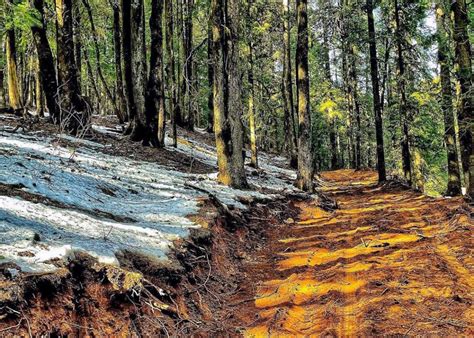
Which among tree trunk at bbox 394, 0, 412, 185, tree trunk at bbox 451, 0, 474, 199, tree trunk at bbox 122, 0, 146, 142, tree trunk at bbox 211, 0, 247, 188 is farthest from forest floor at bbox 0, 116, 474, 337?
tree trunk at bbox 394, 0, 412, 185

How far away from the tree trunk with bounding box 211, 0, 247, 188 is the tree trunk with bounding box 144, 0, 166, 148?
4046 millimetres

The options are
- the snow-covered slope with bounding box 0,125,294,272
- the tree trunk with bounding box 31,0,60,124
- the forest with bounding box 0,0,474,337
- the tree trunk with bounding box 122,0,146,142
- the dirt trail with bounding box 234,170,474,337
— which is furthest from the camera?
the tree trunk with bounding box 122,0,146,142

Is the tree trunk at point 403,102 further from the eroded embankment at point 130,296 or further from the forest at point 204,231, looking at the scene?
the eroded embankment at point 130,296

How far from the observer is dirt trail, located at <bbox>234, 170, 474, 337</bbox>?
430 centimetres

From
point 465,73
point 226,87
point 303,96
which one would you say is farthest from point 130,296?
point 303,96

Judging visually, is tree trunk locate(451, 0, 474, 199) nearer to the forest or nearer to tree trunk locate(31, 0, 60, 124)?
the forest

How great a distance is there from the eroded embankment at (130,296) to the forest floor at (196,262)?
0.04 feet

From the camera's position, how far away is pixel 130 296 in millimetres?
3977

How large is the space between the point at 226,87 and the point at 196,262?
603 cm

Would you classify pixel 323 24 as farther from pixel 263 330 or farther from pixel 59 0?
pixel 263 330

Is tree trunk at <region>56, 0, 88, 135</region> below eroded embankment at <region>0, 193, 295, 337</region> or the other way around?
the other way around

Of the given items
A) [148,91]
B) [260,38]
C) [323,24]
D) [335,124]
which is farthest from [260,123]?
[335,124]

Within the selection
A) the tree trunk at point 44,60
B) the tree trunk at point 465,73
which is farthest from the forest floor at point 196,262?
the tree trunk at point 44,60

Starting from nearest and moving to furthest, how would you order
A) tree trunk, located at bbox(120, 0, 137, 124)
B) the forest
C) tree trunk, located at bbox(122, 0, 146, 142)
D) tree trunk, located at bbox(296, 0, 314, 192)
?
the forest → tree trunk, located at bbox(296, 0, 314, 192) → tree trunk, located at bbox(122, 0, 146, 142) → tree trunk, located at bbox(120, 0, 137, 124)
